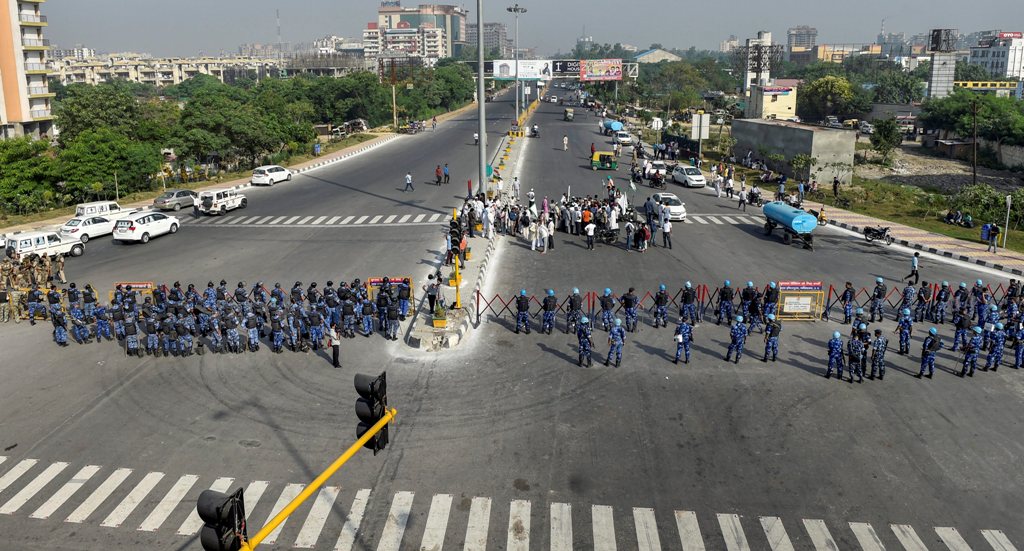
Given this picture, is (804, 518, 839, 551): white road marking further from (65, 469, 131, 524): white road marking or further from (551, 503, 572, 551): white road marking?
(65, 469, 131, 524): white road marking

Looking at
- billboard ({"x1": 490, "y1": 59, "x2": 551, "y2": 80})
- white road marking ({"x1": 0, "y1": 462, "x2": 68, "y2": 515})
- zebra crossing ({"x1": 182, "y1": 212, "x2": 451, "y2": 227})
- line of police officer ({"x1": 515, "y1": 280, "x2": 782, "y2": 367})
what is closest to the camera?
white road marking ({"x1": 0, "y1": 462, "x2": 68, "y2": 515})

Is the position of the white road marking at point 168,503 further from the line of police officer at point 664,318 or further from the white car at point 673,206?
the white car at point 673,206

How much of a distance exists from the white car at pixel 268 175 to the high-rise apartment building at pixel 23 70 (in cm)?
3820

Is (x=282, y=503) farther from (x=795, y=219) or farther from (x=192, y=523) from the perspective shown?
(x=795, y=219)

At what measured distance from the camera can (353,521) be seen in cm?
1187

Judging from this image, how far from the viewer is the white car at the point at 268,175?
49562mm

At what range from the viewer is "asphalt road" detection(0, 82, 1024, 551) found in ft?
38.5

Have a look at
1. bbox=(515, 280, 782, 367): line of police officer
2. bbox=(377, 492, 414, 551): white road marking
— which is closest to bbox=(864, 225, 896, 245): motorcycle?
bbox=(515, 280, 782, 367): line of police officer

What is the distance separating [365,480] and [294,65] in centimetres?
17915

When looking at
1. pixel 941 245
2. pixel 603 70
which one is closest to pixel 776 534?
pixel 941 245

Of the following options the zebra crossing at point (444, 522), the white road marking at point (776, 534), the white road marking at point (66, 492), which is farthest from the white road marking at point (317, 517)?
the white road marking at point (776, 534)

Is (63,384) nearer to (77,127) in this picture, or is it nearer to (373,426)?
(373,426)

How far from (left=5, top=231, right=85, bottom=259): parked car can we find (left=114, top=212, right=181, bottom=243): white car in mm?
2010

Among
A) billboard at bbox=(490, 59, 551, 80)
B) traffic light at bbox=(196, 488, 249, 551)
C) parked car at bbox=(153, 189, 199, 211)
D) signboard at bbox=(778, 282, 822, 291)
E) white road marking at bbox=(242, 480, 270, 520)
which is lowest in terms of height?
white road marking at bbox=(242, 480, 270, 520)
